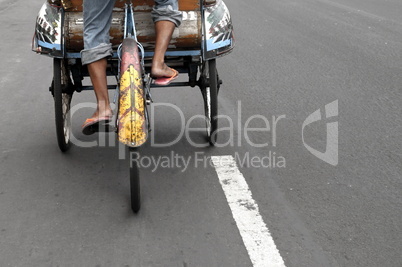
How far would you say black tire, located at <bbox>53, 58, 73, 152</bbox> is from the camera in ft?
15.3

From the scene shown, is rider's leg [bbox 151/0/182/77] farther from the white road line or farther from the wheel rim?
the wheel rim

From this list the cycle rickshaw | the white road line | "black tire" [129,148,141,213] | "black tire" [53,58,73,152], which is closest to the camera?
the white road line

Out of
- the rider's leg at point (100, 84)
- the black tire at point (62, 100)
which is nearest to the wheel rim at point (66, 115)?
the black tire at point (62, 100)

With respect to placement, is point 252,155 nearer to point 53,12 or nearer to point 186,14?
point 186,14

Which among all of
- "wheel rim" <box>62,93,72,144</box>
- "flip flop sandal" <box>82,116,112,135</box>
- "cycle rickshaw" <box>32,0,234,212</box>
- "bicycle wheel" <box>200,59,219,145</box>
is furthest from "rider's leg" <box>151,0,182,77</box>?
"wheel rim" <box>62,93,72,144</box>

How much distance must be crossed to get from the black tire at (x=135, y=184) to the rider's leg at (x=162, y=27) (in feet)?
2.49

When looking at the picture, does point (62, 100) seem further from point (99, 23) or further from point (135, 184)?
point (135, 184)

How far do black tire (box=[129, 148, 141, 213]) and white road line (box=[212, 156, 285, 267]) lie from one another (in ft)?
1.91

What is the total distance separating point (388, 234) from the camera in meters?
3.72

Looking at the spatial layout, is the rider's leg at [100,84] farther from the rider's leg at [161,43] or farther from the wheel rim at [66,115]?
the wheel rim at [66,115]

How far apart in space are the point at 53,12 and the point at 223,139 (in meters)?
1.71

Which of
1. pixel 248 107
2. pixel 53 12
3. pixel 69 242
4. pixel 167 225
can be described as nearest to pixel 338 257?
pixel 167 225

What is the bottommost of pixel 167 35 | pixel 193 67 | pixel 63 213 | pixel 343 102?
pixel 343 102

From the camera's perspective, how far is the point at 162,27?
434 cm
